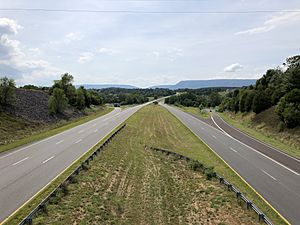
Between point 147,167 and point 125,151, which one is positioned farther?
point 125,151

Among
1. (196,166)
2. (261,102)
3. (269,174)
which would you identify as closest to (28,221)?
(196,166)

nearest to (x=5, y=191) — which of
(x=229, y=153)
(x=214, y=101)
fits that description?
(x=229, y=153)

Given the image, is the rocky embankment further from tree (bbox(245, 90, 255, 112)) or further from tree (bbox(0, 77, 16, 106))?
tree (bbox(245, 90, 255, 112))

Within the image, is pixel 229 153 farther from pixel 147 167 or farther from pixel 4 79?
pixel 4 79

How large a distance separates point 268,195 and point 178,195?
4.96 m

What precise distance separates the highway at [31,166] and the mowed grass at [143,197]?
5.92 feet

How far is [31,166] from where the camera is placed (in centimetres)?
2206

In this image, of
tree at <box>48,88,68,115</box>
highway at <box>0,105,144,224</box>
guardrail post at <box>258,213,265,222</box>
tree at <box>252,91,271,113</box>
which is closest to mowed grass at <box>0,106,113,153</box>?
highway at <box>0,105,144,224</box>

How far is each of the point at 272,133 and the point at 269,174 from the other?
85.2ft

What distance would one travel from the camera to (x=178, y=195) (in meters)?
18.0

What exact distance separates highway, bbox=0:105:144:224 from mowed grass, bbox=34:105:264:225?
5.92ft

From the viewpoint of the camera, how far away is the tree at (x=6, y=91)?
48.7 metres

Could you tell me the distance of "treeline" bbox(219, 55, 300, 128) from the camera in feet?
142

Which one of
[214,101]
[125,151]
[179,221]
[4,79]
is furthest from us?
[214,101]
